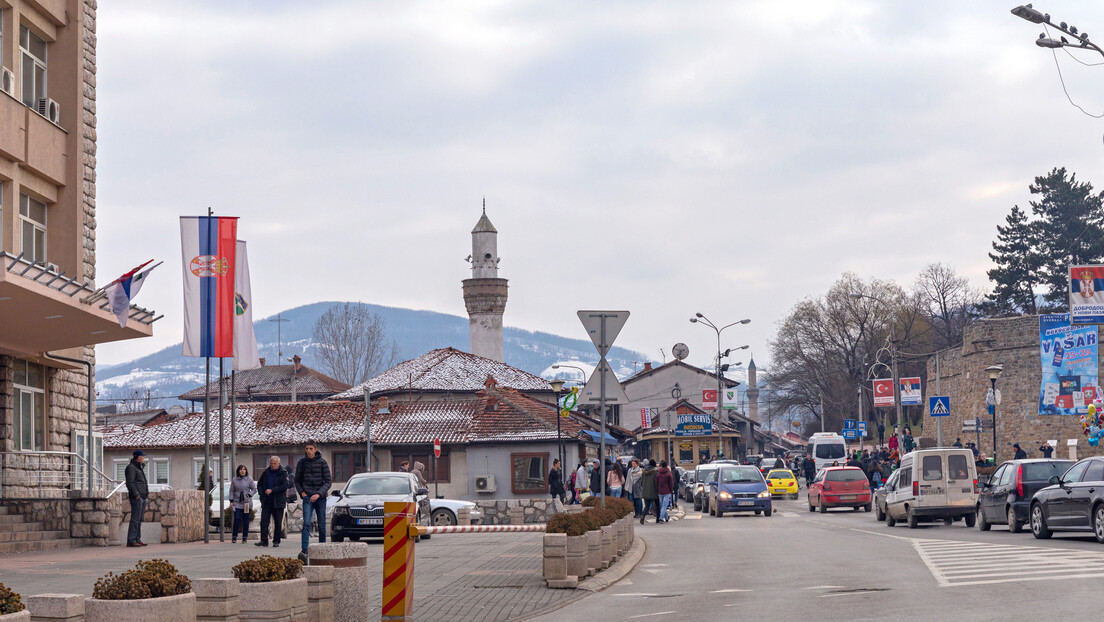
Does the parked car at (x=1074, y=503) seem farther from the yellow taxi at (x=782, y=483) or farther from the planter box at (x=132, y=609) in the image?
the yellow taxi at (x=782, y=483)

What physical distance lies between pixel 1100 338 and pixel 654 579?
5274cm

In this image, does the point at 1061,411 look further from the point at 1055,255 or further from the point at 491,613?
the point at 1055,255

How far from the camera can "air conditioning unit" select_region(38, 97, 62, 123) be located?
26.1 meters

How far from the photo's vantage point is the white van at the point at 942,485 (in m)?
29.0

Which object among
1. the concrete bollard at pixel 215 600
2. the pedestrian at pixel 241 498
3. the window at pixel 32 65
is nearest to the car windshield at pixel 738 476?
the pedestrian at pixel 241 498

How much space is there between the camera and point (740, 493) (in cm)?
3934

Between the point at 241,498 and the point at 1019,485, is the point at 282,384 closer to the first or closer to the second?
the point at 241,498

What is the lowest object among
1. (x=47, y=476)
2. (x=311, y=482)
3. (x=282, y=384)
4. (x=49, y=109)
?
(x=311, y=482)

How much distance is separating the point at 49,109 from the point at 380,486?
10.2 m

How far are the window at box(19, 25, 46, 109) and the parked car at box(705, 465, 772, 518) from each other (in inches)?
893

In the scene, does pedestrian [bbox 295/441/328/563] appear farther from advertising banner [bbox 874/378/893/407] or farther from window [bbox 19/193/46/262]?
advertising banner [bbox 874/378/893/407]

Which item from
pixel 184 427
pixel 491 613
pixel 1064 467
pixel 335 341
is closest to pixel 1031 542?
pixel 1064 467

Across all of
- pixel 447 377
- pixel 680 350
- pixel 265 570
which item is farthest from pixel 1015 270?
pixel 265 570

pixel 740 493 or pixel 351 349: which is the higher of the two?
pixel 351 349
